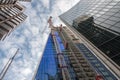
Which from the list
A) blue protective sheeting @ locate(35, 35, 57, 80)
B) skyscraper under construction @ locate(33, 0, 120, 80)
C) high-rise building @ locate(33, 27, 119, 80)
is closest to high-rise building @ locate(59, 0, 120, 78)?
skyscraper under construction @ locate(33, 0, 120, 80)

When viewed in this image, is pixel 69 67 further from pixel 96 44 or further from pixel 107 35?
pixel 107 35

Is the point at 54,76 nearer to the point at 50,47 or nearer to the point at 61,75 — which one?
the point at 61,75

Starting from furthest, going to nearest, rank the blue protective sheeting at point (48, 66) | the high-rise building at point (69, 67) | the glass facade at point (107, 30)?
the blue protective sheeting at point (48, 66), the high-rise building at point (69, 67), the glass facade at point (107, 30)

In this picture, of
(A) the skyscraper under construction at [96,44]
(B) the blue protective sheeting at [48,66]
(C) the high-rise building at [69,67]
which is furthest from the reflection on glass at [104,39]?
(B) the blue protective sheeting at [48,66]

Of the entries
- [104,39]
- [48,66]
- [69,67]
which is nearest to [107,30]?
[104,39]

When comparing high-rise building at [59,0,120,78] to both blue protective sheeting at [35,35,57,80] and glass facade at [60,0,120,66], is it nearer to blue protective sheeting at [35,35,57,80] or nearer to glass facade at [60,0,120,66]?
glass facade at [60,0,120,66]

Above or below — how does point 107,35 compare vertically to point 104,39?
above

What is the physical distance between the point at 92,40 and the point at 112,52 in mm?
6649

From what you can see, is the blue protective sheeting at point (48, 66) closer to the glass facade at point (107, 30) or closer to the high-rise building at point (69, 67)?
the high-rise building at point (69, 67)

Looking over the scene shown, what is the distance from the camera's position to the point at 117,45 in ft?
80.1

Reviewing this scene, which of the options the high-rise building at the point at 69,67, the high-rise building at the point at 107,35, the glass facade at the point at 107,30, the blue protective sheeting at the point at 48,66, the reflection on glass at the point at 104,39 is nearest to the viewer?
the high-rise building at the point at 107,35

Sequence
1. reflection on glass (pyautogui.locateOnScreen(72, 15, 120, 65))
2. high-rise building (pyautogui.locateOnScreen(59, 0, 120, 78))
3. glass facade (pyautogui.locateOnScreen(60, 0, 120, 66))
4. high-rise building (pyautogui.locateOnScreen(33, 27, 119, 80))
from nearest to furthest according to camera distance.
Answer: high-rise building (pyautogui.locateOnScreen(59, 0, 120, 78)) → reflection on glass (pyautogui.locateOnScreen(72, 15, 120, 65)) → glass facade (pyautogui.locateOnScreen(60, 0, 120, 66)) → high-rise building (pyautogui.locateOnScreen(33, 27, 119, 80))

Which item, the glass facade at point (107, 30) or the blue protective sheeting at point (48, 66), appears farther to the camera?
the blue protective sheeting at point (48, 66)

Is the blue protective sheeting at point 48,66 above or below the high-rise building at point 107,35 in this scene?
below
